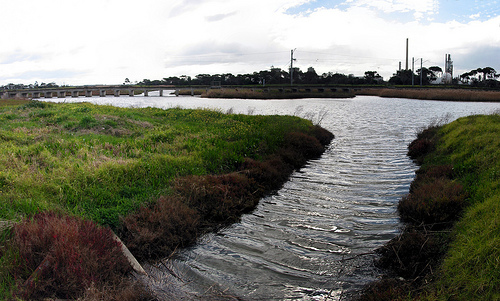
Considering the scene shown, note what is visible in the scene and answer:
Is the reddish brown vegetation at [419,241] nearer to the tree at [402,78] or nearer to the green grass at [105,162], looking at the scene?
the green grass at [105,162]

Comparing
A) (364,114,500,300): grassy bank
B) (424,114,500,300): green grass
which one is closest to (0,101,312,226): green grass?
(364,114,500,300): grassy bank

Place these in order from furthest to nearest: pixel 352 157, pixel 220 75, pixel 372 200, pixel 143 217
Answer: pixel 220 75
pixel 352 157
pixel 372 200
pixel 143 217

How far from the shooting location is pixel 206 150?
12133mm

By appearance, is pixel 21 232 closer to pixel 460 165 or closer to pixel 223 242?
pixel 223 242

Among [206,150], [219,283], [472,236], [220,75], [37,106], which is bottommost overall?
[219,283]

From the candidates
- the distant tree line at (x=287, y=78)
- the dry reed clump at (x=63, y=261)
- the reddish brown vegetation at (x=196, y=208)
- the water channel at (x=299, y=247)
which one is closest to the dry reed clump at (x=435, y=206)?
the water channel at (x=299, y=247)

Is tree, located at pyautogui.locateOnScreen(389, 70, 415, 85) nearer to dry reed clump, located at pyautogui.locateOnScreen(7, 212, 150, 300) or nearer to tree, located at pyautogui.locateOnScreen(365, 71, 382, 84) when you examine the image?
tree, located at pyautogui.locateOnScreen(365, 71, 382, 84)

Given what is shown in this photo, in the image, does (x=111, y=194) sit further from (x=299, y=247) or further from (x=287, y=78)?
(x=287, y=78)

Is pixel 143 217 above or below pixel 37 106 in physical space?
below

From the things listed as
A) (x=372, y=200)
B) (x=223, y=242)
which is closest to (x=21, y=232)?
(x=223, y=242)

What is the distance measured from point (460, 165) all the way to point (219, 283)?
8.46m

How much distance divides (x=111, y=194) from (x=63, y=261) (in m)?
3.15

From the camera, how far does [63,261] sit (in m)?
4.85

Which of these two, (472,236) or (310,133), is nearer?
(472,236)
